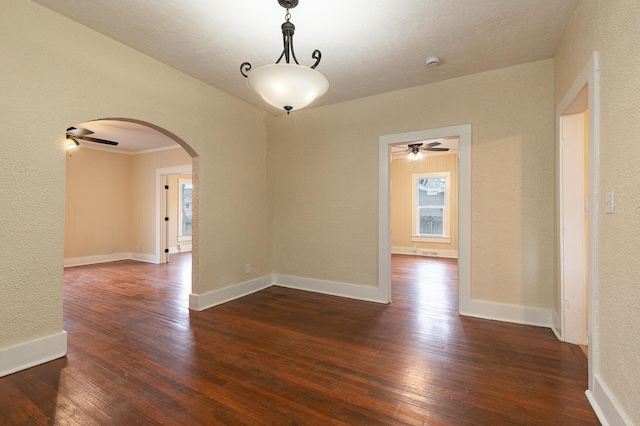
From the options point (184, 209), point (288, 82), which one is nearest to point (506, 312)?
point (288, 82)

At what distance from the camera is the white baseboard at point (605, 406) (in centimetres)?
147

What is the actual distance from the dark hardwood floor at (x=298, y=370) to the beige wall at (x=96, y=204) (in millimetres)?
3740

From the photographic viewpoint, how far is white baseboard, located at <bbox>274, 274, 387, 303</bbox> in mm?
3955

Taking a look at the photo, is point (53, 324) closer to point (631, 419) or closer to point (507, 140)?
point (631, 419)

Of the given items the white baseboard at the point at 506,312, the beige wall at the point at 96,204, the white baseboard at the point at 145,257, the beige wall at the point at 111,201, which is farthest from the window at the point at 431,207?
the beige wall at the point at 96,204

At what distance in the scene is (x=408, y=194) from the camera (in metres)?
8.34

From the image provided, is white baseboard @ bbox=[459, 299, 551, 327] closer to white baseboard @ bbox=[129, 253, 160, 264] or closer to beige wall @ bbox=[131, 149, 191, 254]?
beige wall @ bbox=[131, 149, 191, 254]

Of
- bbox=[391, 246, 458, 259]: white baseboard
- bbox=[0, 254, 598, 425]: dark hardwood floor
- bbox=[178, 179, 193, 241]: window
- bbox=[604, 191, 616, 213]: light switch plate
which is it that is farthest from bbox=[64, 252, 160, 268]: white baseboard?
bbox=[604, 191, 616, 213]: light switch plate

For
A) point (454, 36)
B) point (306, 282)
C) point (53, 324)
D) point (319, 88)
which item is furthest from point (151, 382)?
point (454, 36)

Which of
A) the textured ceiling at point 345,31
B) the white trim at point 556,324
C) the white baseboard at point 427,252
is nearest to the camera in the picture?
the textured ceiling at point 345,31

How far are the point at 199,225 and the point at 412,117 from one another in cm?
298

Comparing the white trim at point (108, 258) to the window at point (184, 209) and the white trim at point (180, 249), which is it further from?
the window at point (184, 209)

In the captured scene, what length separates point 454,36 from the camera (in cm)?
264

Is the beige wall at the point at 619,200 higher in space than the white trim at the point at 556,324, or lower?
higher
